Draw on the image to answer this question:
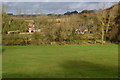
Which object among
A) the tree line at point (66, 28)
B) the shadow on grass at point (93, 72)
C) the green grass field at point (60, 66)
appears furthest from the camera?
the tree line at point (66, 28)

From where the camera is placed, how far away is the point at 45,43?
17.8 meters

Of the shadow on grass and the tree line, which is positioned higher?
the tree line

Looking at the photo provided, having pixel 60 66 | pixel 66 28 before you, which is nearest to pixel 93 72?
pixel 60 66

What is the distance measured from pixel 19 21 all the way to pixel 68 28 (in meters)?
4.88

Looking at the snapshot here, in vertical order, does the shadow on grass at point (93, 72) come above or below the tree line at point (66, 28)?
below

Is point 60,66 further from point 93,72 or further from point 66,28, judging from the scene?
point 66,28

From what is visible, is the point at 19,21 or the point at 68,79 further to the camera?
the point at 19,21

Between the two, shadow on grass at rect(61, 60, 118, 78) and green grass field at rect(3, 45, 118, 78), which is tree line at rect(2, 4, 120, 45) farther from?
shadow on grass at rect(61, 60, 118, 78)

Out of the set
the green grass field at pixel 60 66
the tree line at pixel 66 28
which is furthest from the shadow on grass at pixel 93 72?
the tree line at pixel 66 28

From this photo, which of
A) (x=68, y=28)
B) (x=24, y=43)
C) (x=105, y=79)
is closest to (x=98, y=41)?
(x=68, y=28)

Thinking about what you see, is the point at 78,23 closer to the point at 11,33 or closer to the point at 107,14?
the point at 107,14

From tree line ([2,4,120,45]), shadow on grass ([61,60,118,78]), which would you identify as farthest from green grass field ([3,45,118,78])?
tree line ([2,4,120,45])

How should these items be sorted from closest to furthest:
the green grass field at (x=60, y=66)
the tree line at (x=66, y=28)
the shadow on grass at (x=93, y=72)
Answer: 1. the shadow on grass at (x=93, y=72)
2. the green grass field at (x=60, y=66)
3. the tree line at (x=66, y=28)

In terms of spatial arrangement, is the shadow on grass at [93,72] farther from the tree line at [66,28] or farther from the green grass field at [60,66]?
the tree line at [66,28]
